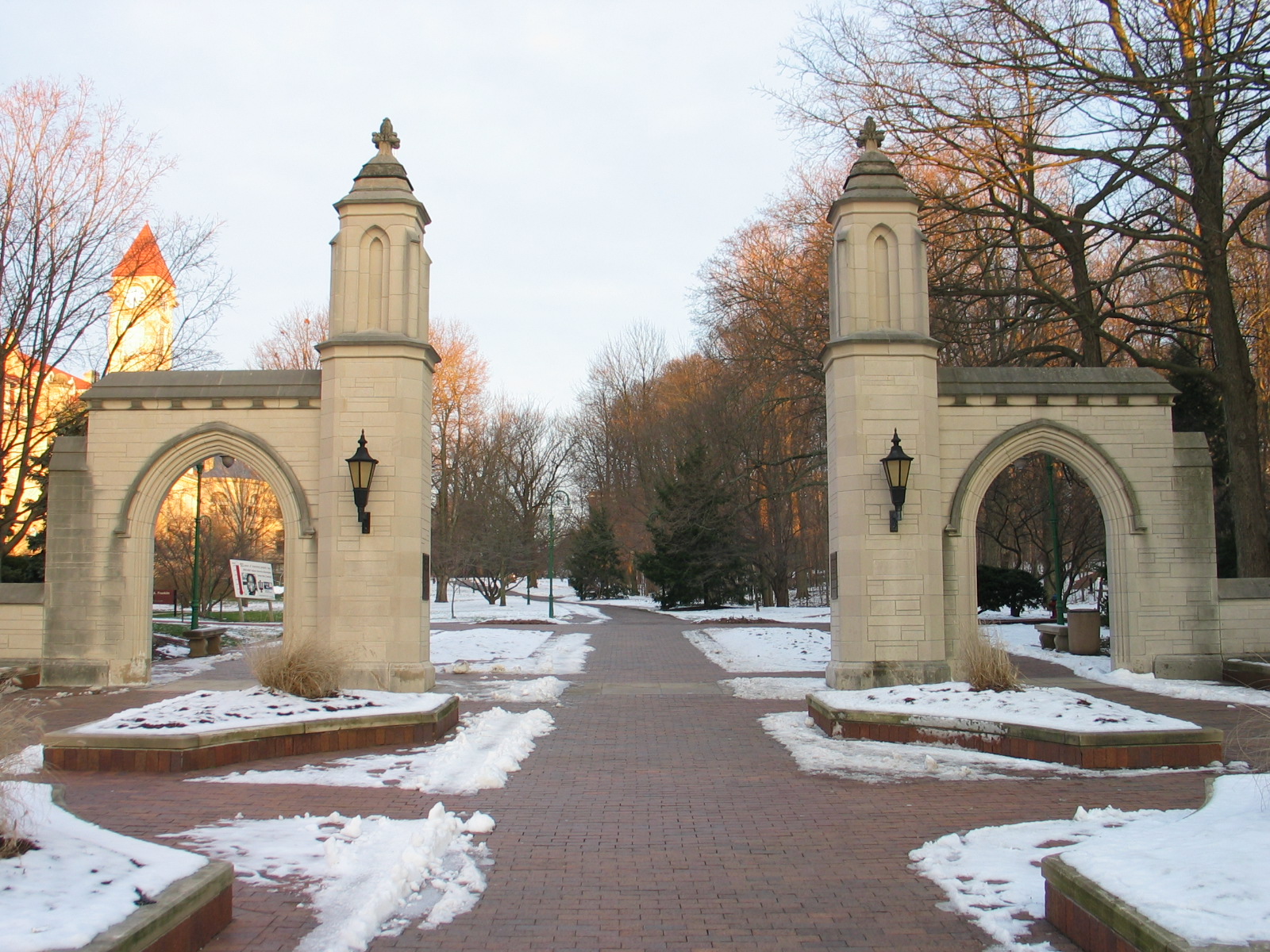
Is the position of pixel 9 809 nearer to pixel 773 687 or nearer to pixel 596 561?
pixel 773 687

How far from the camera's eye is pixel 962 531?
45.6ft

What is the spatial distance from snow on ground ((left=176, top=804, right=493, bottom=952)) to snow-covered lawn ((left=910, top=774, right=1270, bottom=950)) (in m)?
2.58

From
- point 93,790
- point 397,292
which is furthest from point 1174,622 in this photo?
point 93,790

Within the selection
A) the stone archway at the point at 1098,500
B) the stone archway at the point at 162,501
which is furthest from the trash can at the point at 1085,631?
the stone archway at the point at 162,501

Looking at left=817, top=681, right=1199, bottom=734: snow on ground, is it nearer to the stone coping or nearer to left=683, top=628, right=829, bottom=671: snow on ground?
the stone coping

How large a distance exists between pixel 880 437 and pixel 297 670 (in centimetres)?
786

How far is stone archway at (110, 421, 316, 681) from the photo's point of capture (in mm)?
14117

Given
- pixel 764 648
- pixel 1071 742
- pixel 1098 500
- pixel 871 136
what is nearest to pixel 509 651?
pixel 764 648

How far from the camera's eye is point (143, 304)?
20609 mm

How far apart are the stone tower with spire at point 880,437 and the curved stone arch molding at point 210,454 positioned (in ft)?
24.2

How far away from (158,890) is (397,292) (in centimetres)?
1076

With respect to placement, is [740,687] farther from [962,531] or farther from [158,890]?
[158,890]

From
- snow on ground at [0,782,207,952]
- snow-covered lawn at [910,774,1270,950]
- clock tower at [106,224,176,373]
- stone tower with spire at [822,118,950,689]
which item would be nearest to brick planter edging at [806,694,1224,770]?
snow-covered lawn at [910,774,1270,950]

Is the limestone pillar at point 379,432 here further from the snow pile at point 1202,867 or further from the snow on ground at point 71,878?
the snow pile at point 1202,867
